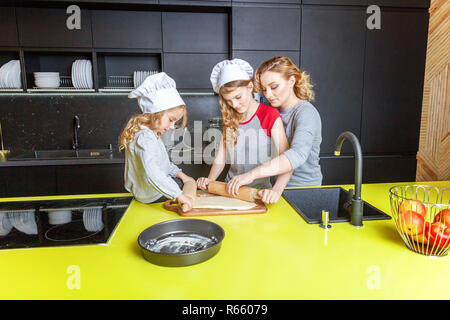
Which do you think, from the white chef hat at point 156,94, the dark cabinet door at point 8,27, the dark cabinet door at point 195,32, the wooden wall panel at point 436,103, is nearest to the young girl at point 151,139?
the white chef hat at point 156,94

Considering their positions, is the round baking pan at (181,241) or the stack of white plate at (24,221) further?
the stack of white plate at (24,221)

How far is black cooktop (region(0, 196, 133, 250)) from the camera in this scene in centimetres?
100

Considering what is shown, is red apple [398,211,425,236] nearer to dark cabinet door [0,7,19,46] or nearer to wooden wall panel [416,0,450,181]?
wooden wall panel [416,0,450,181]

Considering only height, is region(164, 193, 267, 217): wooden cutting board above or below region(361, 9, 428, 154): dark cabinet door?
below

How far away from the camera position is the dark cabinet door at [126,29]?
263 centimetres

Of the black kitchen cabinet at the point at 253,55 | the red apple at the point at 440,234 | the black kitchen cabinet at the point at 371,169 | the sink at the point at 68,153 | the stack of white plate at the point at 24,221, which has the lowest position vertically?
the black kitchen cabinet at the point at 371,169

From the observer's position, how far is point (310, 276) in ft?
2.60

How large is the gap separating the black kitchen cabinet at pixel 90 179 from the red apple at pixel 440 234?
84.3 inches

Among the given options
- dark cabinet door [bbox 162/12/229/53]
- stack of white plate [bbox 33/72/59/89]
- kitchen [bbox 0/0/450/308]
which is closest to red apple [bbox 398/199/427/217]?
kitchen [bbox 0/0/450/308]

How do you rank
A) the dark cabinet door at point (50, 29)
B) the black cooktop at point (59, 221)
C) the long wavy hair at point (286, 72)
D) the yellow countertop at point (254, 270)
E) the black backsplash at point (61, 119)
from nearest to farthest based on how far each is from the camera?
1. the yellow countertop at point (254, 270)
2. the black cooktop at point (59, 221)
3. the long wavy hair at point (286, 72)
4. the dark cabinet door at point (50, 29)
5. the black backsplash at point (61, 119)

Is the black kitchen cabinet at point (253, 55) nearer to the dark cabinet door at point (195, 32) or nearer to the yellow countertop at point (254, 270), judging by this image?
the dark cabinet door at point (195, 32)

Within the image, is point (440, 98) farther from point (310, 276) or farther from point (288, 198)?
point (310, 276)

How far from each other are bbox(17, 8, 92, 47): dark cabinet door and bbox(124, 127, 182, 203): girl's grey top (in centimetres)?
175

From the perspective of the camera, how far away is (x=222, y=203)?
1245 millimetres
